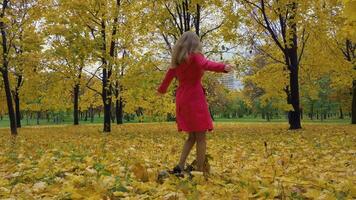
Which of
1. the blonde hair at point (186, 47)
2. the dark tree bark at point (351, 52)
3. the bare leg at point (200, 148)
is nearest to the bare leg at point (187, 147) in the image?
the bare leg at point (200, 148)

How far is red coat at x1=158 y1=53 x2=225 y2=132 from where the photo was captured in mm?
4891

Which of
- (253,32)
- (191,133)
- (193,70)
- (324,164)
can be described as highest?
(253,32)

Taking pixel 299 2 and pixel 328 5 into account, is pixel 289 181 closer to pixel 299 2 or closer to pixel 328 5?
pixel 299 2

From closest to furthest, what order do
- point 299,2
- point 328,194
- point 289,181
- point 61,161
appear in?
1. point 328,194
2. point 289,181
3. point 61,161
4. point 299,2

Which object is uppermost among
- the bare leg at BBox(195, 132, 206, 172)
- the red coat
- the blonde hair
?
the blonde hair

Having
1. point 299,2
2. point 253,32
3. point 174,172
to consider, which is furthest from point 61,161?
point 253,32

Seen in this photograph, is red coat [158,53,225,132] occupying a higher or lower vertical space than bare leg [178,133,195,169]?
higher

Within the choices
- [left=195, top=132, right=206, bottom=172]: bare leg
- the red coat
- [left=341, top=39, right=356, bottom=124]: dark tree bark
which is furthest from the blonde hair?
[left=341, top=39, right=356, bottom=124]: dark tree bark

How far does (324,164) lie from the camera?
6047mm

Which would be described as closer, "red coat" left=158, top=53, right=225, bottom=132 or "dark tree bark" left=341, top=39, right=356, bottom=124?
"red coat" left=158, top=53, right=225, bottom=132

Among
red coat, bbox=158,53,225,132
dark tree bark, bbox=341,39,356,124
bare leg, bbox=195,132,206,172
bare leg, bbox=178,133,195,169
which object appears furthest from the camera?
dark tree bark, bbox=341,39,356,124

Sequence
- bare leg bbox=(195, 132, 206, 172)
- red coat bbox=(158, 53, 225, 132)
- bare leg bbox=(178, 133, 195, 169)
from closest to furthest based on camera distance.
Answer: red coat bbox=(158, 53, 225, 132) → bare leg bbox=(195, 132, 206, 172) → bare leg bbox=(178, 133, 195, 169)

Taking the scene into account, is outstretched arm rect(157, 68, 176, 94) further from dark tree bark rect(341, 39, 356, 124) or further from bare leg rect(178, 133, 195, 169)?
dark tree bark rect(341, 39, 356, 124)

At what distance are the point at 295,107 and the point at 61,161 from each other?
1312cm
